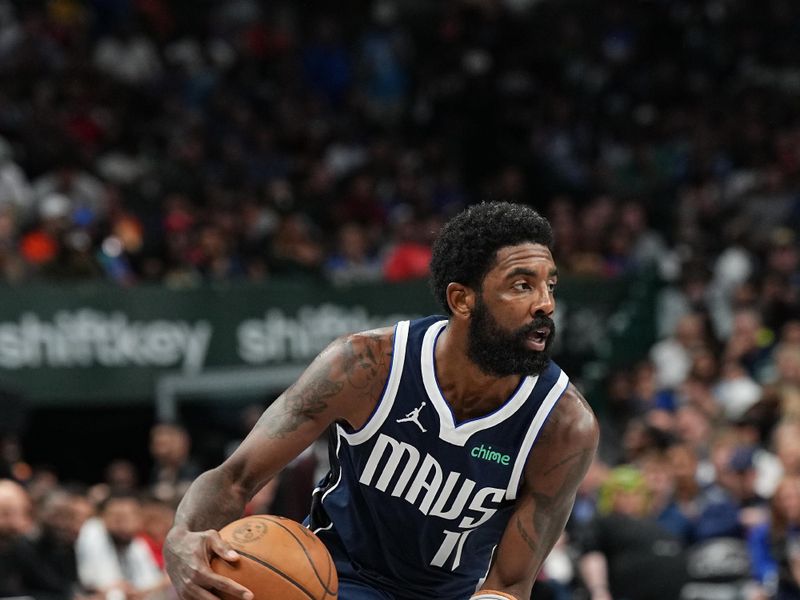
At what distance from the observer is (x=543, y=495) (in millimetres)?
4531

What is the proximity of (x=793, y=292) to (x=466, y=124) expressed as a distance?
17.9 ft

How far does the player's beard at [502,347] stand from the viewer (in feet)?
14.3

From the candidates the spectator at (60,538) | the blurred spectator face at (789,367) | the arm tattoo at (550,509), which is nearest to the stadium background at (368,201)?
the blurred spectator face at (789,367)

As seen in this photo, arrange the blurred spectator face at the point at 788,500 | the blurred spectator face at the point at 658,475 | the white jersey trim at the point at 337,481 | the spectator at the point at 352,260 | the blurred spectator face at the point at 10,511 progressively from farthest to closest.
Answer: the spectator at the point at 352,260, the blurred spectator face at the point at 658,475, the blurred spectator face at the point at 10,511, the blurred spectator face at the point at 788,500, the white jersey trim at the point at 337,481

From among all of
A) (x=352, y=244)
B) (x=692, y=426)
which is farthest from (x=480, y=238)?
(x=352, y=244)

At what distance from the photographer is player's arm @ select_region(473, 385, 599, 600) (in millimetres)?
4488

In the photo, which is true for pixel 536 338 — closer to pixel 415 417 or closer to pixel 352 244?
pixel 415 417

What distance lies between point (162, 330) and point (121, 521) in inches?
125

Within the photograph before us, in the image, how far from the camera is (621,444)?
1268 cm

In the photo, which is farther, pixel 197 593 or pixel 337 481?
pixel 337 481

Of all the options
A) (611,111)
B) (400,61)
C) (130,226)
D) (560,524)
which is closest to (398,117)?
(400,61)

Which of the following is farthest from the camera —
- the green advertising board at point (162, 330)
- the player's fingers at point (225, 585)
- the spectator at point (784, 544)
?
the green advertising board at point (162, 330)

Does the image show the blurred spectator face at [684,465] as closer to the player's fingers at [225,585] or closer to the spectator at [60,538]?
the spectator at [60,538]

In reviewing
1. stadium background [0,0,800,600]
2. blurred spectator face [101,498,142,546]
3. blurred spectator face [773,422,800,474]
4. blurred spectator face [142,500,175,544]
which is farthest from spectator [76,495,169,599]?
blurred spectator face [773,422,800,474]
